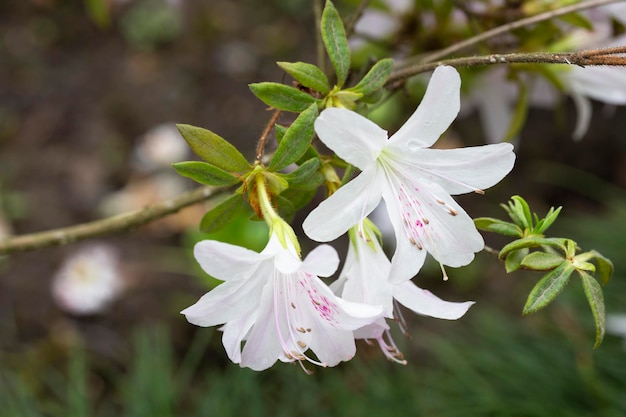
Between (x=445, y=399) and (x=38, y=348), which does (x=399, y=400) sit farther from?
(x=38, y=348)

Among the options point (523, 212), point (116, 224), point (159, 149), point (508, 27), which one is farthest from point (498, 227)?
point (159, 149)

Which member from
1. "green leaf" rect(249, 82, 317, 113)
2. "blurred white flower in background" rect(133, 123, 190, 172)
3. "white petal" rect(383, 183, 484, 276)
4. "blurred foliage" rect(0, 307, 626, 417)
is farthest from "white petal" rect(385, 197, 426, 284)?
"blurred white flower in background" rect(133, 123, 190, 172)

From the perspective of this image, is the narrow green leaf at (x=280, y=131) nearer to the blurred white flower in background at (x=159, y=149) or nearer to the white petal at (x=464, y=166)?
the white petal at (x=464, y=166)

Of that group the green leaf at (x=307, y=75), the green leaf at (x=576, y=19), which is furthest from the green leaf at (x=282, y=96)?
the green leaf at (x=576, y=19)

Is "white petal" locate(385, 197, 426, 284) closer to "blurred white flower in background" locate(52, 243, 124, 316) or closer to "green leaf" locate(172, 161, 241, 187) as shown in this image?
"green leaf" locate(172, 161, 241, 187)

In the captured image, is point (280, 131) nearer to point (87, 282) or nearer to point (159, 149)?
point (87, 282)

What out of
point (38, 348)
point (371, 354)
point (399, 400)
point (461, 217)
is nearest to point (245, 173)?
point (461, 217)
